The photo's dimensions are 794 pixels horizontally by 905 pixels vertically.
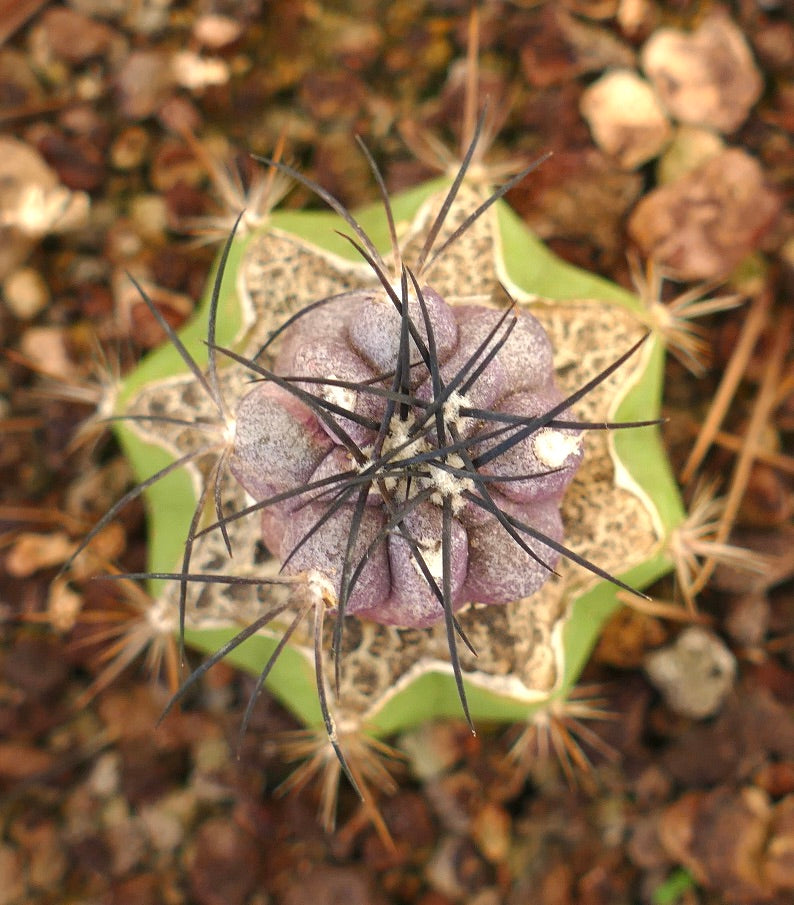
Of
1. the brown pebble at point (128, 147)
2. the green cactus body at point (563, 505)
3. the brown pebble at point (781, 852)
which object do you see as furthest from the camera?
the brown pebble at point (128, 147)

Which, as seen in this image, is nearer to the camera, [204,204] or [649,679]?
[649,679]

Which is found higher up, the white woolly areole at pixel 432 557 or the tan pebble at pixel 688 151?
the tan pebble at pixel 688 151

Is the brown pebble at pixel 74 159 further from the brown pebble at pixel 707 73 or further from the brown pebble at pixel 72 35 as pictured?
the brown pebble at pixel 707 73

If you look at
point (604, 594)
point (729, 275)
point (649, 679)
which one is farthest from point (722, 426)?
point (604, 594)

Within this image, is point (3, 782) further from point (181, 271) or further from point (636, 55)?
point (636, 55)

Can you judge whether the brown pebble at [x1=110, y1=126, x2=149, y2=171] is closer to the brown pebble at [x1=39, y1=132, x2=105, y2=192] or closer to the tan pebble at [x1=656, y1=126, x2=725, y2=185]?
the brown pebble at [x1=39, y1=132, x2=105, y2=192]

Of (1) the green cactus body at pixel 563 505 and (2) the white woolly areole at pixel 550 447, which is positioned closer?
(2) the white woolly areole at pixel 550 447

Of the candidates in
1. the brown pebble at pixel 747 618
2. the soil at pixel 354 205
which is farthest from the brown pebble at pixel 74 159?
the brown pebble at pixel 747 618

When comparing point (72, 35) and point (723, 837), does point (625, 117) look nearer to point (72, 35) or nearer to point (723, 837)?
point (72, 35)
